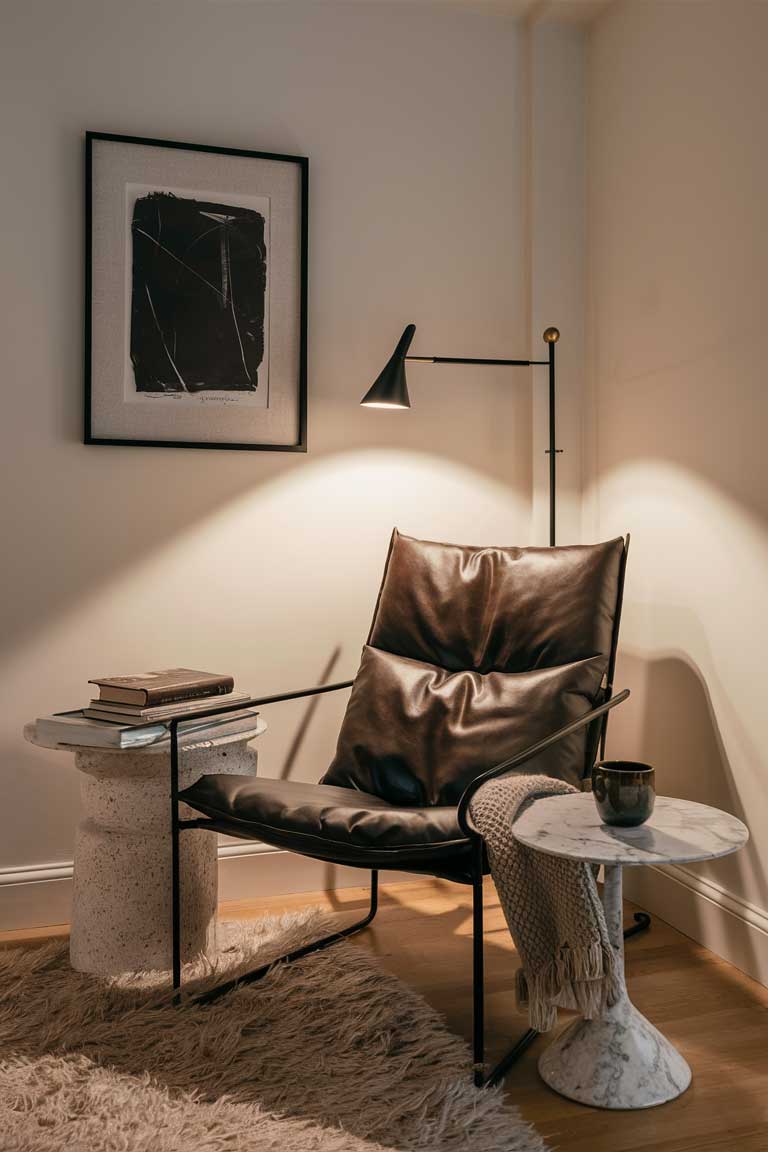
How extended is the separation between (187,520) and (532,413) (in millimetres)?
1029

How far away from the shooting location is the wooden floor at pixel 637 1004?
5.24 feet

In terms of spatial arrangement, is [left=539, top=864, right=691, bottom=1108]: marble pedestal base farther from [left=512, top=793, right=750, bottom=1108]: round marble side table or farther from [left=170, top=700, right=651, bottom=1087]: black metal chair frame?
[left=170, top=700, right=651, bottom=1087]: black metal chair frame

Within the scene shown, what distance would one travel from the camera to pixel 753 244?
2.15 m

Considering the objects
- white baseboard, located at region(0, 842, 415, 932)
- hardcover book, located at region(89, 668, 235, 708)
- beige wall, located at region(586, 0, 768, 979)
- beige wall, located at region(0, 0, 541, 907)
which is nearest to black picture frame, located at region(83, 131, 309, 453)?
beige wall, located at region(0, 0, 541, 907)

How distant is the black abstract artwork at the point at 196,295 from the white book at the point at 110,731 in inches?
35.0

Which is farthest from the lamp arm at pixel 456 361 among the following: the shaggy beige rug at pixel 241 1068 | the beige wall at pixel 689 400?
the shaggy beige rug at pixel 241 1068

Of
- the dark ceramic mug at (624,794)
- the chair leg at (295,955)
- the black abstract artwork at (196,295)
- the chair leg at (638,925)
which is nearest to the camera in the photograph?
the dark ceramic mug at (624,794)

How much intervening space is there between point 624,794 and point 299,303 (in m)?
1.64

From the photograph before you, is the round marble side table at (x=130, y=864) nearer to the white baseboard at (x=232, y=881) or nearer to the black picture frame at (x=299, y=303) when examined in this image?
the white baseboard at (x=232, y=881)

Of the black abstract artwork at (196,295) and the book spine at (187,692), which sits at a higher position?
the black abstract artwork at (196,295)

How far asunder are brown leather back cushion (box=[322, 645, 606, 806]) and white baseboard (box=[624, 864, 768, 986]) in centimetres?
47

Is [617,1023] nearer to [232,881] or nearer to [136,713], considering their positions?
[136,713]

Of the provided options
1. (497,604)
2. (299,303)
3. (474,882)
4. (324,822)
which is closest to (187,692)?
(324,822)

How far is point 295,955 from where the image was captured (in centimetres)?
223
